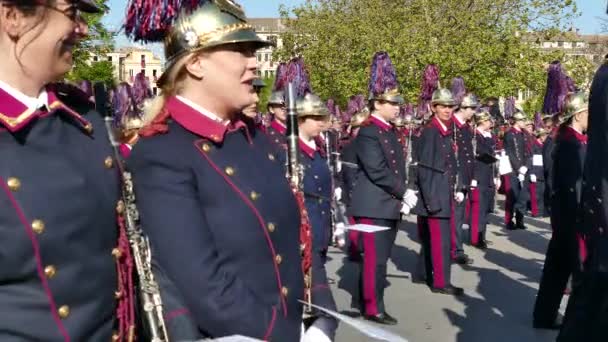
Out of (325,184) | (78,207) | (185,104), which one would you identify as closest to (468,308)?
(325,184)

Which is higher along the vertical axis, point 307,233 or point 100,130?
point 100,130

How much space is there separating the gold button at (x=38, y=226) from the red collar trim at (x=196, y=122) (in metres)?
0.69

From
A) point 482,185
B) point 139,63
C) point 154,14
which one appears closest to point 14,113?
point 154,14

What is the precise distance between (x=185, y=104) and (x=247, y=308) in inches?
27.1

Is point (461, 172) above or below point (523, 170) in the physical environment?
above

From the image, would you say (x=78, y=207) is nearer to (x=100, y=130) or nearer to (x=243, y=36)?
(x=100, y=130)

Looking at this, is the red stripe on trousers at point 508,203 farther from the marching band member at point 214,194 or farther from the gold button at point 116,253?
the gold button at point 116,253

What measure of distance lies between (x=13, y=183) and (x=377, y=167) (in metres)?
5.33

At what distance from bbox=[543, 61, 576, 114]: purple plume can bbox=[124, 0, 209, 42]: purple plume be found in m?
A: 6.98

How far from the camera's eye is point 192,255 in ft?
7.30

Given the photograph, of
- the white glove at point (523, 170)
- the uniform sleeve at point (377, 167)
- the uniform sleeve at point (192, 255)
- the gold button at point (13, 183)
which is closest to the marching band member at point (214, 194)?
the uniform sleeve at point (192, 255)

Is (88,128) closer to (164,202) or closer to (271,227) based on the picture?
(164,202)

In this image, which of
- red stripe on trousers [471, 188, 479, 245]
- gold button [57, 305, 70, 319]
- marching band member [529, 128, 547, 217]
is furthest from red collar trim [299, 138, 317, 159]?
marching band member [529, 128, 547, 217]

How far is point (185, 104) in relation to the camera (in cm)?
250
